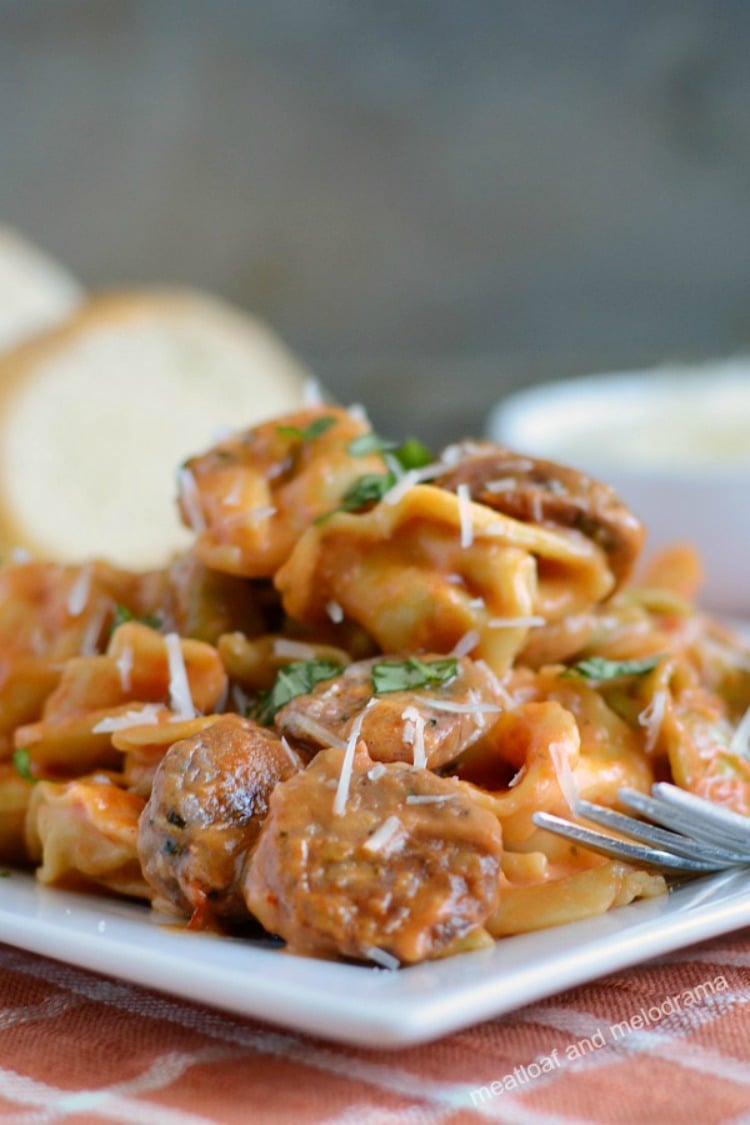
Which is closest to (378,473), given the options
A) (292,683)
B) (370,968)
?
(292,683)

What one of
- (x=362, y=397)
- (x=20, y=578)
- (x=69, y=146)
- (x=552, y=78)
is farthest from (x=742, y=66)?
(x=20, y=578)

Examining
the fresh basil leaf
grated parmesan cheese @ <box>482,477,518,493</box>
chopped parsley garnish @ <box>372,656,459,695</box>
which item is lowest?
chopped parsley garnish @ <box>372,656,459,695</box>

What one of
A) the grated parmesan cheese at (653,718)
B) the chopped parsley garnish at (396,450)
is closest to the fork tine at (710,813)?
the grated parmesan cheese at (653,718)

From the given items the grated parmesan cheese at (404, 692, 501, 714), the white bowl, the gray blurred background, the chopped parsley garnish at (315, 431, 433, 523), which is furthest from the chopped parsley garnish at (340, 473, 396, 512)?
the gray blurred background

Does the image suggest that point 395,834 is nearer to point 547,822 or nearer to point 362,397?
point 547,822

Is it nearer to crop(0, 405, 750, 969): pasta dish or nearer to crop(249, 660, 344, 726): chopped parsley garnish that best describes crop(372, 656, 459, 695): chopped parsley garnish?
crop(0, 405, 750, 969): pasta dish
